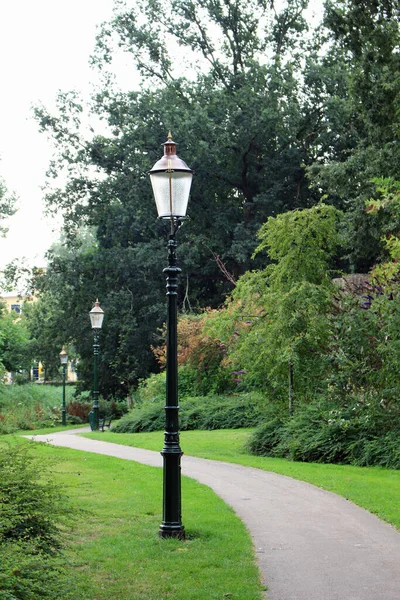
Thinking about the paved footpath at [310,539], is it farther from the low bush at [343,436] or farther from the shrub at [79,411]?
the shrub at [79,411]

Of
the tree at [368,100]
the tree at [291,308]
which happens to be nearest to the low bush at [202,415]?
the tree at [291,308]

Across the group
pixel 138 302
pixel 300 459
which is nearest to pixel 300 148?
pixel 138 302

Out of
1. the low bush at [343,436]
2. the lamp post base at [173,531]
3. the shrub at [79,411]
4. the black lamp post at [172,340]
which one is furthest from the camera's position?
the shrub at [79,411]

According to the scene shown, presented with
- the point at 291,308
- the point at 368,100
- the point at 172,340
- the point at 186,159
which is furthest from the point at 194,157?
the point at 172,340

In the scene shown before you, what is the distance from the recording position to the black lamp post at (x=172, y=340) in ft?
29.1

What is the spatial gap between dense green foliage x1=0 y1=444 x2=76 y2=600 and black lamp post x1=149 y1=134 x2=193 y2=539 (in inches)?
48.8

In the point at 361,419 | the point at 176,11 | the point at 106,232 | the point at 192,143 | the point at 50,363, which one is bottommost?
the point at 361,419

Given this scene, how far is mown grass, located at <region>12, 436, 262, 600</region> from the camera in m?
6.65

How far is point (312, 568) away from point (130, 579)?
1.74 metres

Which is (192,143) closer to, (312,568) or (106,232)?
(106,232)

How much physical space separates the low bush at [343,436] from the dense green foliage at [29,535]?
7.99 meters

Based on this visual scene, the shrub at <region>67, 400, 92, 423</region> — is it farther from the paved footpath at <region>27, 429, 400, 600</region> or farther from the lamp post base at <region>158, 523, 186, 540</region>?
the lamp post base at <region>158, 523, 186, 540</region>

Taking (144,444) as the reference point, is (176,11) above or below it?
above

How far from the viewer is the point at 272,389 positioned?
18234mm
